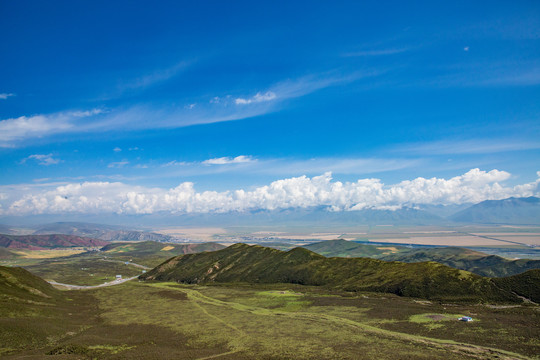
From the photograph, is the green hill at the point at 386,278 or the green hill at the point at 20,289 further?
the green hill at the point at 386,278

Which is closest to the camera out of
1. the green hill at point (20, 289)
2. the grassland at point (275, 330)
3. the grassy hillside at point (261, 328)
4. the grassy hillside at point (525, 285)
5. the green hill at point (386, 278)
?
the grassland at point (275, 330)

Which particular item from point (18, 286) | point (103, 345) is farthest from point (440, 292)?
point (18, 286)

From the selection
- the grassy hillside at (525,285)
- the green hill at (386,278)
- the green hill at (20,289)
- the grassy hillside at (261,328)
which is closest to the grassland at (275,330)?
the grassy hillside at (261,328)

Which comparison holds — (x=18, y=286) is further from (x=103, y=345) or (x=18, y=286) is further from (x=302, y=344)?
(x=302, y=344)

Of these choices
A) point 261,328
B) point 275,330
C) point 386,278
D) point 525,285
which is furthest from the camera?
point 386,278

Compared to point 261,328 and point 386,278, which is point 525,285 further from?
point 261,328

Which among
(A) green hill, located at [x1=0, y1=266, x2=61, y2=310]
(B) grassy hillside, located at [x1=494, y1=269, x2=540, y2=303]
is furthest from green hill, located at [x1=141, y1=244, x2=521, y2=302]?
(A) green hill, located at [x1=0, y1=266, x2=61, y2=310]

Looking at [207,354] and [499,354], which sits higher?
[499,354]

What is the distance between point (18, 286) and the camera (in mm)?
118500

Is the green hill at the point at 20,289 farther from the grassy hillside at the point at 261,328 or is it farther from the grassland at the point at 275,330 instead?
the grassland at the point at 275,330

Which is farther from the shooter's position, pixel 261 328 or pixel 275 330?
pixel 261 328

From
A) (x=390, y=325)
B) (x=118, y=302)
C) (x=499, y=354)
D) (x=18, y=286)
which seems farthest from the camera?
(x=118, y=302)

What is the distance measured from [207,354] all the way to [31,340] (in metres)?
45.1

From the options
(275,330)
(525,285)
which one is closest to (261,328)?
(275,330)
